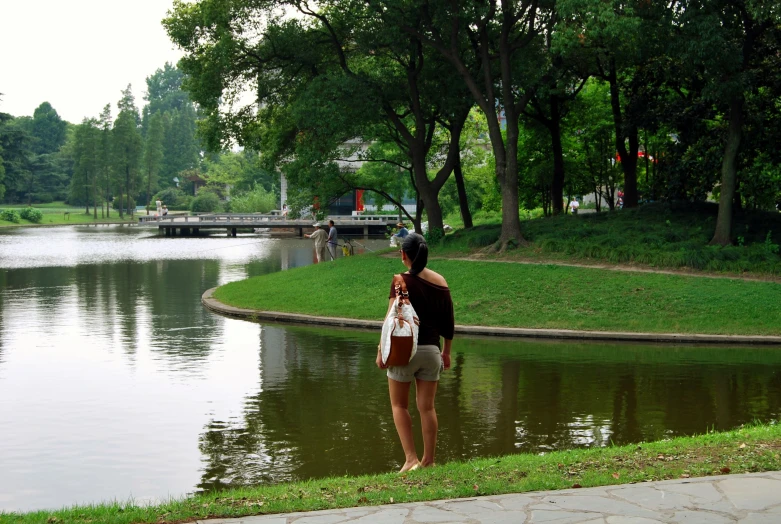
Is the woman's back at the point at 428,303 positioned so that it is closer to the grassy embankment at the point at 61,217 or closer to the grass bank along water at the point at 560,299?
the grass bank along water at the point at 560,299

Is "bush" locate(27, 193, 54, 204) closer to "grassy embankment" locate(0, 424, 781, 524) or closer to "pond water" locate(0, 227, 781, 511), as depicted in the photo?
"pond water" locate(0, 227, 781, 511)

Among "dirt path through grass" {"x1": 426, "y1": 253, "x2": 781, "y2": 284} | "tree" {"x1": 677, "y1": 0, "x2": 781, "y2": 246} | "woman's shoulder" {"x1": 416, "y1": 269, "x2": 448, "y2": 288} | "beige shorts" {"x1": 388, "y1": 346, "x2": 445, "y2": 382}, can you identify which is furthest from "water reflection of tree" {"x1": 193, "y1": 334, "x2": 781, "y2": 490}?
"tree" {"x1": 677, "y1": 0, "x2": 781, "y2": 246}


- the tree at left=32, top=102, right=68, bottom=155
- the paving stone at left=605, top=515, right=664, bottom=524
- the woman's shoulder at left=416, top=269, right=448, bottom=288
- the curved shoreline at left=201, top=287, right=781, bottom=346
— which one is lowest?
the curved shoreline at left=201, top=287, right=781, bottom=346

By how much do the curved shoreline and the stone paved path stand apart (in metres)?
11.0

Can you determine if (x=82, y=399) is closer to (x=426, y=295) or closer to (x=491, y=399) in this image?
(x=491, y=399)

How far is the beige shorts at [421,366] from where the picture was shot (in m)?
7.62

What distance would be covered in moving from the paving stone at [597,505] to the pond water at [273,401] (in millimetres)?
2805

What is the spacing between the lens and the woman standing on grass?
7641 mm

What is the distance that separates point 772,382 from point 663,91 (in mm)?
19117

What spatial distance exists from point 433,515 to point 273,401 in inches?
246

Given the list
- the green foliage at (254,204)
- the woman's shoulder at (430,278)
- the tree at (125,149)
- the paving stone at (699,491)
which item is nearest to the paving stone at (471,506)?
the paving stone at (699,491)

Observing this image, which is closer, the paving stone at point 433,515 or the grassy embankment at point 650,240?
the paving stone at point 433,515

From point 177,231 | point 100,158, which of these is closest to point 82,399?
point 177,231

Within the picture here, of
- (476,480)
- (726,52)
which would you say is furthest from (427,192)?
(476,480)
